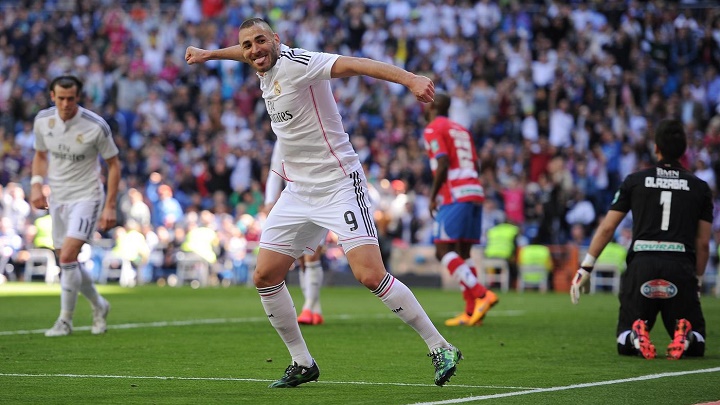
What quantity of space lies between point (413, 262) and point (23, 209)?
31.3 ft

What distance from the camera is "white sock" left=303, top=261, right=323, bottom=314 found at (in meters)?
14.6

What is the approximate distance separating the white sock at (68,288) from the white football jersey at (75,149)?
2.34 feet

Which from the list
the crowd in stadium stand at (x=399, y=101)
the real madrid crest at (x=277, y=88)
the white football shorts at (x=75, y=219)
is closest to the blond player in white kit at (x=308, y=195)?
the real madrid crest at (x=277, y=88)

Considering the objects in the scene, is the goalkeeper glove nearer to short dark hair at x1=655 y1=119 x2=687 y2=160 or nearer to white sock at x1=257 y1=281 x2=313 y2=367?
short dark hair at x1=655 y1=119 x2=687 y2=160

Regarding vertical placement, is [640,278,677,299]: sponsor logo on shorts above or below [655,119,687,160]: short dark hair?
below

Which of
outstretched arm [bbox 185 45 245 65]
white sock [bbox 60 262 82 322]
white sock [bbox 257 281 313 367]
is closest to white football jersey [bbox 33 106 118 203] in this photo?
white sock [bbox 60 262 82 322]

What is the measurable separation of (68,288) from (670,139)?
245 inches

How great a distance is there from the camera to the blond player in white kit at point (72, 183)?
12781 mm

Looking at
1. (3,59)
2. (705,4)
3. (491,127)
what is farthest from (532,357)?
(3,59)

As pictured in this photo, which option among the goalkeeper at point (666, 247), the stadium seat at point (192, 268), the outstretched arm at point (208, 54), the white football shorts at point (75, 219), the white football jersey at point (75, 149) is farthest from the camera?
the stadium seat at point (192, 268)

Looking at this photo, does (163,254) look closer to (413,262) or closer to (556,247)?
(413,262)

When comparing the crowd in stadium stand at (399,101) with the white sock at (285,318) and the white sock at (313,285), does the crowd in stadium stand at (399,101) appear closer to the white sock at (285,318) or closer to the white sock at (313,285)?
the white sock at (313,285)

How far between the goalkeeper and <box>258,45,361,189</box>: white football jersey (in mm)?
3037

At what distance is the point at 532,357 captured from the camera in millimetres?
10742
